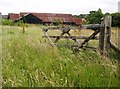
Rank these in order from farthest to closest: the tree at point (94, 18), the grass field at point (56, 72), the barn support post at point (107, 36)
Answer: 1. the tree at point (94, 18)
2. the barn support post at point (107, 36)
3. the grass field at point (56, 72)

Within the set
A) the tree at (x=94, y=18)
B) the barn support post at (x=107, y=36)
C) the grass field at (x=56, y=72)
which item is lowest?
the tree at (x=94, y=18)

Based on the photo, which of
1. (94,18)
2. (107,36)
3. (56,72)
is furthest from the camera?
(94,18)

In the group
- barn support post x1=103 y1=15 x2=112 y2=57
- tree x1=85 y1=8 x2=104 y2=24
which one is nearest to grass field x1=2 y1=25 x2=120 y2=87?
barn support post x1=103 y1=15 x2=112 y2=57

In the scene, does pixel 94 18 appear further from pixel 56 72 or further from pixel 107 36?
pixel 56 72

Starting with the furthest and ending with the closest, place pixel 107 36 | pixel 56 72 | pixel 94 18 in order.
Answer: pixel 94 18, pixel 107 36, pixel 56 72

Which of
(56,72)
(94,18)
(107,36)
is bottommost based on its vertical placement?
(94,18)

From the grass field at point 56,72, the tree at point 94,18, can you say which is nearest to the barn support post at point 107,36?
the grass field at point 56,72

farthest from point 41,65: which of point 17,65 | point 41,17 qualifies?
point 41,17

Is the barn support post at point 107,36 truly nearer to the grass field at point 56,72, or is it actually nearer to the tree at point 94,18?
the grass field at point 56,72

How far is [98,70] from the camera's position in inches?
162

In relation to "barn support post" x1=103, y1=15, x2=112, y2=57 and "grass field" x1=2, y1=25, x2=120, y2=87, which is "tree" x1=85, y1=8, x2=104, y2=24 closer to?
"barn support post" x1=103, y1=15, x2=112, y2=57

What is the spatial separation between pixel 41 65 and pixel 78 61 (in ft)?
1.84

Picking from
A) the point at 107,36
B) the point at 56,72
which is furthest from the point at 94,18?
the point at 56,72

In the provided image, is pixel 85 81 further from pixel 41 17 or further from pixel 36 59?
pixel 41 17
